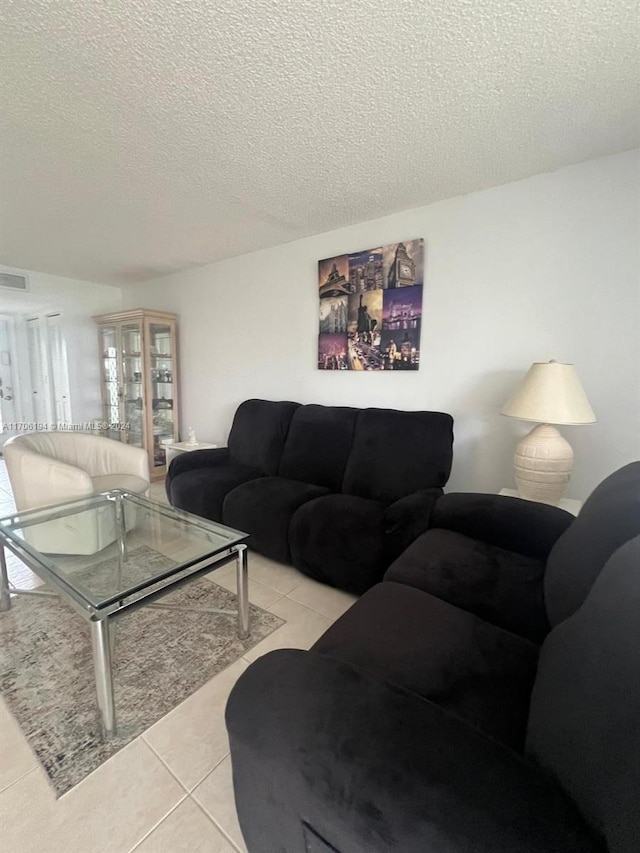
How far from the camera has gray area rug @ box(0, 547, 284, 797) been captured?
122 centimetres

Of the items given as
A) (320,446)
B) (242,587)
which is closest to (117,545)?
(242,587)

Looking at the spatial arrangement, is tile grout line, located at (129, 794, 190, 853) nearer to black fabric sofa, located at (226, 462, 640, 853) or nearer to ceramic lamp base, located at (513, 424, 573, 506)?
black fabric sofa, located at (226, 462, 640, 853)

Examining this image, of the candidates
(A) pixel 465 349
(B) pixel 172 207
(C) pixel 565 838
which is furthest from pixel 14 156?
(C) pixel 565 838

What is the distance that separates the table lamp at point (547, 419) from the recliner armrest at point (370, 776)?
1408mm

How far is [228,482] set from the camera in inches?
102

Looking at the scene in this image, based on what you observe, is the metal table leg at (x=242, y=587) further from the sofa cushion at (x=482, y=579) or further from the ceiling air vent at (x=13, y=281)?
the ceiling air vent at (x=13, y=281)

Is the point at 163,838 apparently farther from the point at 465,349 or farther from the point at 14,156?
the point at 14,156

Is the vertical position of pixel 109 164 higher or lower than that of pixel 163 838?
higher

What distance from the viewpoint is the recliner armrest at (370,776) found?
53 centimetres

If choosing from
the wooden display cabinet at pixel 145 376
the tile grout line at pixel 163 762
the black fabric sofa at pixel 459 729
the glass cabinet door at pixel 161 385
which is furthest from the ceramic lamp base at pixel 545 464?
the glass cabinet door at pixel 161 385

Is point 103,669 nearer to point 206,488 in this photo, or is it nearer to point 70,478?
point 70,478

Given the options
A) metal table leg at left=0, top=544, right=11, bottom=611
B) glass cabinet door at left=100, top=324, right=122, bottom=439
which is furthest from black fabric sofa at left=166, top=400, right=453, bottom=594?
glass cabinet door at left=100, top=324, right=122, bottom=439

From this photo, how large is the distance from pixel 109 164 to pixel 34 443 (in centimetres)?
171

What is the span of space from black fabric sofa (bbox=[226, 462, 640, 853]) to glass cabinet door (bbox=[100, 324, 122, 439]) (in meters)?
4.38
